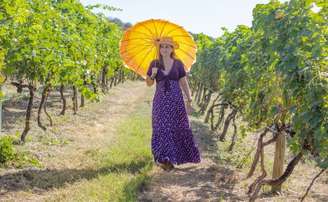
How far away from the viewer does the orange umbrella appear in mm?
6781

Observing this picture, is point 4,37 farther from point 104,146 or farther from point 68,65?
point 104,146

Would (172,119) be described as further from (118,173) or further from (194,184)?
(118,173)

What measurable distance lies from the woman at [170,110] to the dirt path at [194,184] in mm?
299

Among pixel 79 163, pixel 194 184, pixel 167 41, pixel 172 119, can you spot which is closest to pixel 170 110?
pixel 172 119

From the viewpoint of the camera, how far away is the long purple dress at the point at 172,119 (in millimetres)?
6691

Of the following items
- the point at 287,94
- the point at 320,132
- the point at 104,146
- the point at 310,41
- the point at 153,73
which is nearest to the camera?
the point at 320,132

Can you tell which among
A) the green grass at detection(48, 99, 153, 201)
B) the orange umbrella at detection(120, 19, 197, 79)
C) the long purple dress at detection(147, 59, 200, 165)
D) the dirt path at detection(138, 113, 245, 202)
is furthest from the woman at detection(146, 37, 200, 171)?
the green grass at detection(48, 99, 153, 201)

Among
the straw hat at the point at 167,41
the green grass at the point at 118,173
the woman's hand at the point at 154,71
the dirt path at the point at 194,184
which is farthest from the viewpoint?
the straw hat at the point at 167,41

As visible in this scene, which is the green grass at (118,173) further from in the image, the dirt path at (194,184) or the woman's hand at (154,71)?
the woman's hand at (154,71)

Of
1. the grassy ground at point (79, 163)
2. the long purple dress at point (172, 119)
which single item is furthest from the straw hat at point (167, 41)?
the grassy ground at point (79, 163)

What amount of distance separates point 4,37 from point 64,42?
48.2 inches

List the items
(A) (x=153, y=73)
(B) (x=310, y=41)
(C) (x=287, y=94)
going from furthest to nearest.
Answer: (A) (x=153, y=73) → (C) (x=287, y=94) → (B) (x=310, y=41)

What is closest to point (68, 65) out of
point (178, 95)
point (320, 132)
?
point (178, 95)

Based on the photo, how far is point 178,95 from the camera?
6781mm
